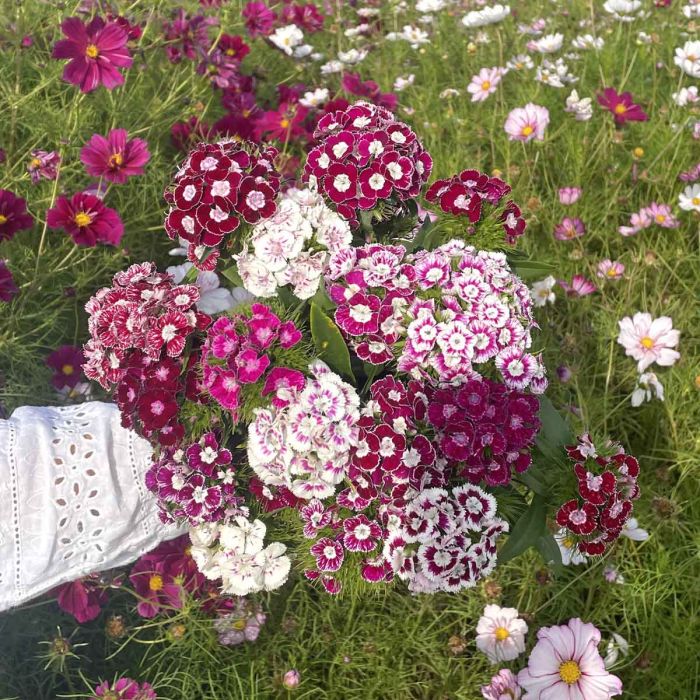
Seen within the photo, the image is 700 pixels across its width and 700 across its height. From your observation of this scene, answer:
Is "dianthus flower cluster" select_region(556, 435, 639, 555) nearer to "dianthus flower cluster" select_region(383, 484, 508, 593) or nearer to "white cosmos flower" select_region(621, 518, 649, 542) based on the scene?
"dianthus flower cluster" select_region(383, 484, 508, 593)

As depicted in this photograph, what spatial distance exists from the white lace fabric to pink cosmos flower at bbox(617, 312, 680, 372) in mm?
1026

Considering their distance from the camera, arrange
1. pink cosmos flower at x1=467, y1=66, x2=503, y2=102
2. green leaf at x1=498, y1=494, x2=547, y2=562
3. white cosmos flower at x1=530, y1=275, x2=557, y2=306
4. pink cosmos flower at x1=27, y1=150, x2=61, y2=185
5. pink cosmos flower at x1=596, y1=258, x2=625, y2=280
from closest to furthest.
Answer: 1. green leaf at x1=498, y1=494, x2=547, y2=562
2. pink cosmos flower at x1=27, y1=150, x2=61, y2=185
3. white cosmos flower at x1=530, y1=275, x2=557, y2=306
4. pink cosmos flower at x1=596, y1=258, x2=625, y2=280
5. pink cosmos flower at x1=467, y1=66, x2=503, y2=102

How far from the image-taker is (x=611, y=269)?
1.76 metres

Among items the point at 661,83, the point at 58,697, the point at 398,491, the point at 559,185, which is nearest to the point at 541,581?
the point at 398,491

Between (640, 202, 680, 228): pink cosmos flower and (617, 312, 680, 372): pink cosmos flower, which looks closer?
(617, 312, 680, 372): pink cosmos flower

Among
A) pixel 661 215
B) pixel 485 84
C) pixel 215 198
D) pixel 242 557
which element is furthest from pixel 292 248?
pixel 485 84

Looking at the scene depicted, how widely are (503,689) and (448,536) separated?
1.22ft

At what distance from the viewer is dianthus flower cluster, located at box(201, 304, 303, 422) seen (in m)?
0.94

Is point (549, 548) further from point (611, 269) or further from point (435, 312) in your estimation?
point (611, 269)

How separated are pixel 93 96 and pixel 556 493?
169 cm

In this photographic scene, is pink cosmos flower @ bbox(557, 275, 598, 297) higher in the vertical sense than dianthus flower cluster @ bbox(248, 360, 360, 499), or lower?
lower

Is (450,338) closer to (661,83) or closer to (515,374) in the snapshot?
(515,374)

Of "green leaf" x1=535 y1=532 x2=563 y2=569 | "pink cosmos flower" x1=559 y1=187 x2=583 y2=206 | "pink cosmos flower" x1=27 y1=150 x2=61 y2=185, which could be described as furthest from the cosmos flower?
"pink cosmos flower" x1=27 y1=150 x2=61 y2=185

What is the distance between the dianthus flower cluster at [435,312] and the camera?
3.06 ft
